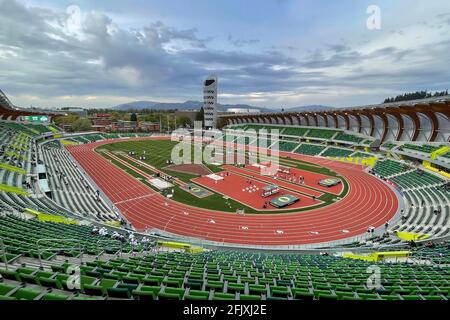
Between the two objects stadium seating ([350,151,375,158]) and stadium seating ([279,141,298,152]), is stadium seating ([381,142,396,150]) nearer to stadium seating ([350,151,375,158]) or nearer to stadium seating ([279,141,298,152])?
stadium seating ([350,151,375,158])

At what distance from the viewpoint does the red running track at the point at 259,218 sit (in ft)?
71.4

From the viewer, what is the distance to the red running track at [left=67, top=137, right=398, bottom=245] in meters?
21.8

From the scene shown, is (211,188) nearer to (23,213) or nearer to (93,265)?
(23,213)

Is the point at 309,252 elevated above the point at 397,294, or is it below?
below

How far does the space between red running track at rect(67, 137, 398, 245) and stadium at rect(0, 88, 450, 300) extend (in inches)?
7.3

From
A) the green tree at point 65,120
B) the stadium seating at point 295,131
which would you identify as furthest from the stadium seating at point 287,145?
the green tree at point 65,120

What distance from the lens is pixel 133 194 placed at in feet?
101

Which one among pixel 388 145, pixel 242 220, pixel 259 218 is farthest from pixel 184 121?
pixel 242 220

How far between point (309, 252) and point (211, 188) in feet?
59.5

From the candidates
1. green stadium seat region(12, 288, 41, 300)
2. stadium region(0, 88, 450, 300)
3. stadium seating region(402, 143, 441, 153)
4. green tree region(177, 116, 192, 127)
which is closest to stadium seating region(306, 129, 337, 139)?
stadium region(0, 88, 450, 300)

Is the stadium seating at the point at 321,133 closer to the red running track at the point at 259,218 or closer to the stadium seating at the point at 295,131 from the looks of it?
the stadium seating at the point at 295,131
